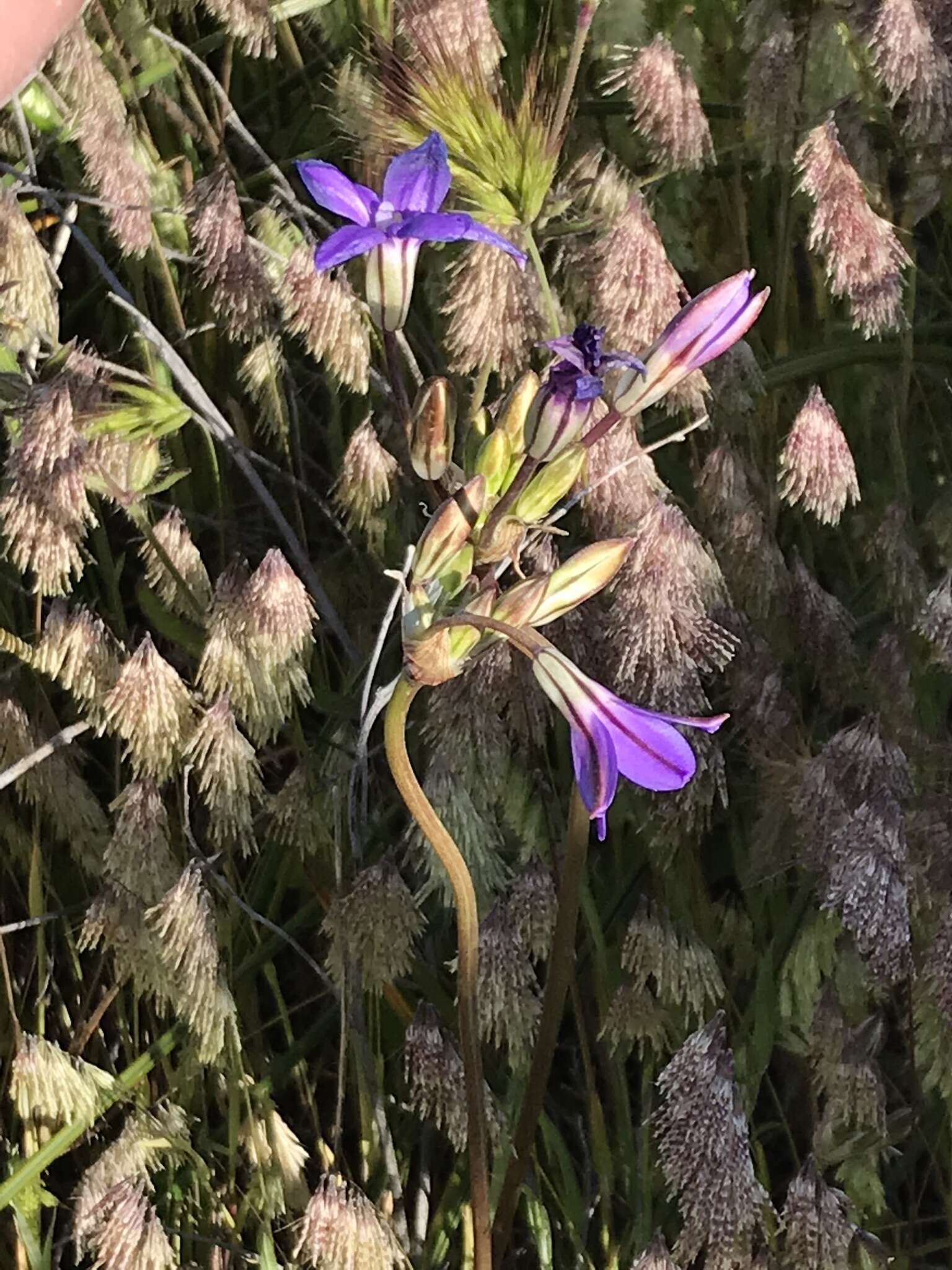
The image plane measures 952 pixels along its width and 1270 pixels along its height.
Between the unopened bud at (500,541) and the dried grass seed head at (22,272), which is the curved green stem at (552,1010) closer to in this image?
the unopened bud at (500,541)

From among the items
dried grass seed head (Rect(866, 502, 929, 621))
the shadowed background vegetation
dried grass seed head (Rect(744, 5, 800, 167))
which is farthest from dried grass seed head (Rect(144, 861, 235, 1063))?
dried grass seed head (Rect(744, 5, 800, 167))

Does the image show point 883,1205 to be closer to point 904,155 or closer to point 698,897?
point 698,897

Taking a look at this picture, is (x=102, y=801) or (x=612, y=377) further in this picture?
(x=102, y=801)

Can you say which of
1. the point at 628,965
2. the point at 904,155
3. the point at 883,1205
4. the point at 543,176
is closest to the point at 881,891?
the point at 628,965

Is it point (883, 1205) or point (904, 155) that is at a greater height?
point (904, 155)

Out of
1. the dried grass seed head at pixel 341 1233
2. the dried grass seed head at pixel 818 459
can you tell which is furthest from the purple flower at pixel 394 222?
the dried grass seed head at pixel 341 1233

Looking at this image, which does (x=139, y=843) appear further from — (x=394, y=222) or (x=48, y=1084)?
(x=394, y=222)
